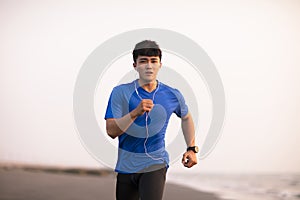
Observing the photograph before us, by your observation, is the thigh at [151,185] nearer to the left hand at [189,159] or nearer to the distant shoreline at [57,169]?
the left hand at [189,159]

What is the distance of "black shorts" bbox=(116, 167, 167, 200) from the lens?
5.93 ft

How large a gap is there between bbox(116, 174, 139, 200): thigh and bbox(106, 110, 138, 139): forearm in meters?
0.22

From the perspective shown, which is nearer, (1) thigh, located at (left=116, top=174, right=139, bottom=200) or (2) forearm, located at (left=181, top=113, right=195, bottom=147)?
(1) thigh, located at (left=116, top=174, right=139, bottom=200)

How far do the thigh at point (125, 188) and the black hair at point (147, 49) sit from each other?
511 mm

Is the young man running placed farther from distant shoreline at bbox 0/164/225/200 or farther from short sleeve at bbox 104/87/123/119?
distant shoreline at bbox 0/164/225/200

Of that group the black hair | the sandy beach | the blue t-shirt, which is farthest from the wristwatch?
the sandy beach

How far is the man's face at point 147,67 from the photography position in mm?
1851

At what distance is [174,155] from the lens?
6.62 ft

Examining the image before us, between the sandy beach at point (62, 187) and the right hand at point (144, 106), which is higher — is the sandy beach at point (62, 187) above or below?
below

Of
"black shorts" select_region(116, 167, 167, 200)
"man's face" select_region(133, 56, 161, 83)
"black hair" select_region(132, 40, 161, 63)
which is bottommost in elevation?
"black shorts" select_region(116, 167, 167, 200)

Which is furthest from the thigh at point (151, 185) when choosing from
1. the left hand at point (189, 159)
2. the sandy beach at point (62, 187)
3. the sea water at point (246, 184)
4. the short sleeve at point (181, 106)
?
the sea water at point (246, 184)

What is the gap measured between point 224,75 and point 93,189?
1.49 m

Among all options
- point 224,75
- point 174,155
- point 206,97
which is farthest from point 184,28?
point 174,155

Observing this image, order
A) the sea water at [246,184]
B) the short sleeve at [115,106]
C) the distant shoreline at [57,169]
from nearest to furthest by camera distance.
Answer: the short sleeve at [115,106]
the sea water at [246,184]
the distant shoreline at [57,169]
